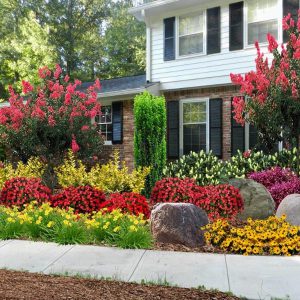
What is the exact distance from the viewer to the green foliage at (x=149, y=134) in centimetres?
1070

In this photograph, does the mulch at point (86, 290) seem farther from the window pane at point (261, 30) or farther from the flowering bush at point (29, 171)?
the window pane at point (261, 30)

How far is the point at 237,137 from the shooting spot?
42.3ft

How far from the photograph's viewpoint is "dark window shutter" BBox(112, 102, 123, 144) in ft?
48.5

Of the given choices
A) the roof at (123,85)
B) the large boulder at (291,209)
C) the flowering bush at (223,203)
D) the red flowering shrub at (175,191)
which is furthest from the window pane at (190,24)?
the large boulder at (291,209)

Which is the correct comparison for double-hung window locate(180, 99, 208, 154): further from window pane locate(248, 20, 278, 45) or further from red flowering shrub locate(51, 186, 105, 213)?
red flowering shrub locate(51, 186, 105, 213)

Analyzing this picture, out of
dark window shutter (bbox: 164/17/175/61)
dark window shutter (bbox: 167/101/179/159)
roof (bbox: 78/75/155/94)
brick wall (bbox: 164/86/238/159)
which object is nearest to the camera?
brick wall (bbox: 164/86/238/159)

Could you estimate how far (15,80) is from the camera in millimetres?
26516

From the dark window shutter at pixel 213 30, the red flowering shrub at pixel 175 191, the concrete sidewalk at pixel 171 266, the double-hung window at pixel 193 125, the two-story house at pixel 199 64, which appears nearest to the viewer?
the concrete sidewalk at pixel 171 266

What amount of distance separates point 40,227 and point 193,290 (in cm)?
313

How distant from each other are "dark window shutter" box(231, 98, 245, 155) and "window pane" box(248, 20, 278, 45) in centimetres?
256

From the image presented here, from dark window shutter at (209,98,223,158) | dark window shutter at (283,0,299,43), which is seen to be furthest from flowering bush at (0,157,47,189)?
dark window shutter at (283,0,299,43)

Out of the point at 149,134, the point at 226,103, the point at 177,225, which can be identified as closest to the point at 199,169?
the point at 149,134

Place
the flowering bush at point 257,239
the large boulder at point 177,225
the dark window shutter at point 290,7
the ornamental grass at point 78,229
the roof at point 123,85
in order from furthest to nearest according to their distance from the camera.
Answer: the roof at point 123,85 < the dark window shutter at point 290,7 < the large boulder at point 177,225 < the ornamental grass at point 78,229 < the flowering bush at point 257,239

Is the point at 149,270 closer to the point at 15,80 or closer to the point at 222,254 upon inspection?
the point at 222,254
